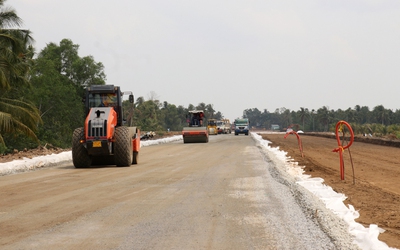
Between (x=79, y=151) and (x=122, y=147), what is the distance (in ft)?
5.66

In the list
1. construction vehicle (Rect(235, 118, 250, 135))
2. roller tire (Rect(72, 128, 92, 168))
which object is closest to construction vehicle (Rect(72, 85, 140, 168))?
roller tire (Rect(72, 128, 92, 168))

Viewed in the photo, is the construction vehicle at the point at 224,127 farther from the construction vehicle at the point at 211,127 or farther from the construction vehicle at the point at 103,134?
the construction vehicle at the point at 103,134

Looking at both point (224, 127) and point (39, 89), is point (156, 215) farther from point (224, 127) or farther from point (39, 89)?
point (224, 127)

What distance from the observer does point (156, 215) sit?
28.8 feet

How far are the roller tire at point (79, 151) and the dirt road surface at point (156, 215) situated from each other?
13.8ft

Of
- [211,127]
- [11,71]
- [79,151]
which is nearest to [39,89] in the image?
[11,71]

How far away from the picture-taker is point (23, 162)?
19859 mm

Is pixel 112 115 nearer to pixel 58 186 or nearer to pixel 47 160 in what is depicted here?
pixel 47 160

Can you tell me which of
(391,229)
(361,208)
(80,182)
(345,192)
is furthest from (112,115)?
(391,229)

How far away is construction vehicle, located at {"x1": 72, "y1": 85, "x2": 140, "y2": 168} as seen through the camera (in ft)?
61.3

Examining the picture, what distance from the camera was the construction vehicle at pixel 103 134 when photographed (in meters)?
18.7

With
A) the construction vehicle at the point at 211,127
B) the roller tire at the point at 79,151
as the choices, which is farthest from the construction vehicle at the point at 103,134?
the construction vehicle at the point at 211,127

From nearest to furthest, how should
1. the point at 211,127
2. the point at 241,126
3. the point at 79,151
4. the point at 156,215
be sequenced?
the point at 156,215, the point at 79,151, the point at 241,126, the point at 211,127

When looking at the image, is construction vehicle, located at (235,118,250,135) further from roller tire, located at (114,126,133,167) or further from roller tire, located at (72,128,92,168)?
roller tire, located at (72,128,92,168)
